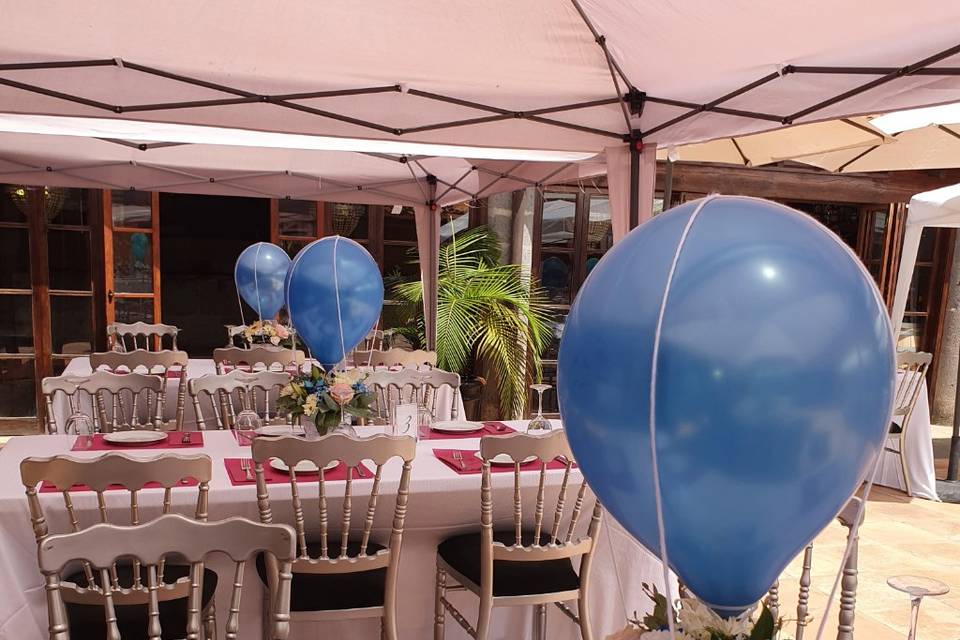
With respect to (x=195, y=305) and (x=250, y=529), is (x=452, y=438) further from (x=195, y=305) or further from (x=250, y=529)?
(x=195, y=305)

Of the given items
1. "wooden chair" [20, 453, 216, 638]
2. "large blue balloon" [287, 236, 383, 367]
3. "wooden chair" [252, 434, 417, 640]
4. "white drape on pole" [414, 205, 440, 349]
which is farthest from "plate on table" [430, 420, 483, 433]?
"white drape on pole" [414, 205, 440, 349]

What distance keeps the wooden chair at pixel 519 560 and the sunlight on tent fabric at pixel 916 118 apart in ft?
7.48

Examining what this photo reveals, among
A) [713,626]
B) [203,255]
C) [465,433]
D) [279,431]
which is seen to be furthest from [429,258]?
[203,255]

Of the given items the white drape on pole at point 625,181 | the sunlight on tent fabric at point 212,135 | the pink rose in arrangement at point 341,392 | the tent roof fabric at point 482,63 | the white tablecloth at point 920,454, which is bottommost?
the white tablecloth at point 920,454

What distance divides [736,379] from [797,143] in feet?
14.2

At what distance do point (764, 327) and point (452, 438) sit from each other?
2.59 meters

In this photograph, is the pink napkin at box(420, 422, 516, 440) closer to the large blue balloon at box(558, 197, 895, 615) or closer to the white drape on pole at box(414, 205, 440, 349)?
the large blue balloon at box(558, 197, 895, 615)

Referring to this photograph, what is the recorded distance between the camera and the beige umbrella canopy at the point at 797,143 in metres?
4.44

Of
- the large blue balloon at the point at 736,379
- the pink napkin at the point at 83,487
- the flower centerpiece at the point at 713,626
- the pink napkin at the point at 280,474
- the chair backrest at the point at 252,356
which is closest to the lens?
the large blue balloon at the point at 736,379

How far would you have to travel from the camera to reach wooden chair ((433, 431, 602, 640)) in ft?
8.30

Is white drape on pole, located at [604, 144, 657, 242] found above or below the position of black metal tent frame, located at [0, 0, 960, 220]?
below

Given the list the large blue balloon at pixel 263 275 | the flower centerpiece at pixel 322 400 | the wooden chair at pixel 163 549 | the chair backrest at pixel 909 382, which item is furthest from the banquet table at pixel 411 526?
the chair backrest at pixel 909 382

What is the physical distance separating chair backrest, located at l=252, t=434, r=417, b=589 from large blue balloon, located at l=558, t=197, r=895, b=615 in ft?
4.75

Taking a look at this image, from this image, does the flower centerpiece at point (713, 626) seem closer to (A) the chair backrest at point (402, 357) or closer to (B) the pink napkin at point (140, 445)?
(B) the pink napkin at point (140, 445)
